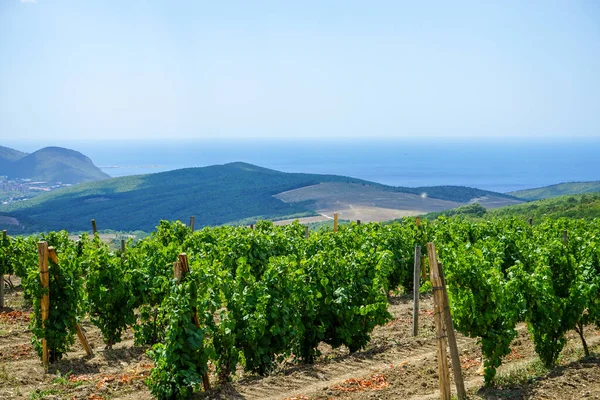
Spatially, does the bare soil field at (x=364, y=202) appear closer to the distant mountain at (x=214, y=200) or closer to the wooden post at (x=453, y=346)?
the distant mountain at (x=214, y=200)

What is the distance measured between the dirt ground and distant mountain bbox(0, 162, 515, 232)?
83.1 m

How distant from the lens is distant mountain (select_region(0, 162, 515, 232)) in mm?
113875

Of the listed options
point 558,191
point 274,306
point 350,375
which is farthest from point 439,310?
point 558,191

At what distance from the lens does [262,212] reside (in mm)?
119875

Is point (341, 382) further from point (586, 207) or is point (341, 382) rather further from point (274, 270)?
point (586, 207)

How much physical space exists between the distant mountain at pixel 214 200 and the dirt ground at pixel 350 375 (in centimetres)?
8314

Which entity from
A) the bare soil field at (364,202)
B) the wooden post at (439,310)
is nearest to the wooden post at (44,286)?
the wooden post at (439,310)

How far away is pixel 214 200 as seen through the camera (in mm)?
139125

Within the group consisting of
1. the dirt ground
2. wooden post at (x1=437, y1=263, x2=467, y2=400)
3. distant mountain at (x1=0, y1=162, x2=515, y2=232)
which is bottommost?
distant mountain at (x1=0, y1=162, x2=515, y2=232)

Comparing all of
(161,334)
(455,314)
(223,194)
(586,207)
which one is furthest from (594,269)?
(223,194)

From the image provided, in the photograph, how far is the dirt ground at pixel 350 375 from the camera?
8367 millimetres

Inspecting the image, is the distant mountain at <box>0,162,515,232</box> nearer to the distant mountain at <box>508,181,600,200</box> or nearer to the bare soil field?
the bare soil field

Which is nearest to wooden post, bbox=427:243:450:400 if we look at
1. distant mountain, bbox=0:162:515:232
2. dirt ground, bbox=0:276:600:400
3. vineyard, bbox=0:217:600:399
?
dirt ground, bbox=0:276:600:400

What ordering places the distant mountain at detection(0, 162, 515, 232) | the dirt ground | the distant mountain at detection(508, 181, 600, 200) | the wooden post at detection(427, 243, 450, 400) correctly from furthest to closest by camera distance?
the distant mountain at detection(508, 181, 600, 200), the distant mountain at detection(0, 162, 515, 232), the dirt ground, the wooden post at detection(427, 243, 450, 400)
